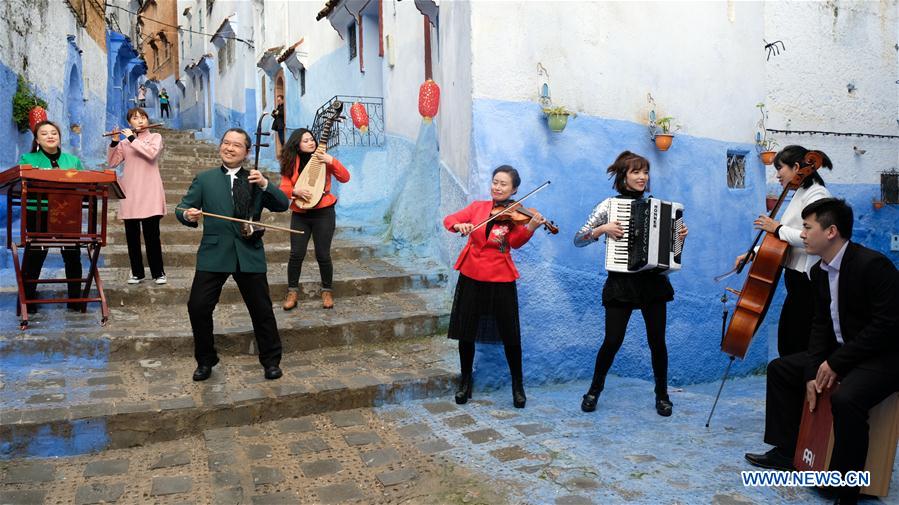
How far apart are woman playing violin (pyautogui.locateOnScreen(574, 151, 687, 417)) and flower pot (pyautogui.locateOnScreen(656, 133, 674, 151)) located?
1.62 m

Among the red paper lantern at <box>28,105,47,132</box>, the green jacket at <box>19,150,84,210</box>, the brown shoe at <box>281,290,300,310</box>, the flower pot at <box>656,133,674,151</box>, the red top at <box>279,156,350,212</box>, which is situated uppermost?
the red paper lantern at <box>28,105,47,132</box>

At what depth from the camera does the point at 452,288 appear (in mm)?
6062

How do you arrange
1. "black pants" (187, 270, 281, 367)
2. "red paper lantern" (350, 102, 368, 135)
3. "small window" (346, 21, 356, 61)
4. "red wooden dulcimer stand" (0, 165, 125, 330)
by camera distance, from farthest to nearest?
"small window" (346, 21, 356, 61) → "red paper lantern" (350, 102, 368, 135) → "red wooden dulcimer stand" (0, 165, 125, 330) → "black pants" (187, 270, 281, 367)

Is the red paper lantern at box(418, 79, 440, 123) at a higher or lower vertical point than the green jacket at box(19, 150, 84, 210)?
higher

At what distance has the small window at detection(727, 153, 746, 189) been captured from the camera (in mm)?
6862

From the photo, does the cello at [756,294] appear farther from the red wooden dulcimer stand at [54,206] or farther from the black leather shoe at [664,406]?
the red wooden dulcimer stand at [54,206]

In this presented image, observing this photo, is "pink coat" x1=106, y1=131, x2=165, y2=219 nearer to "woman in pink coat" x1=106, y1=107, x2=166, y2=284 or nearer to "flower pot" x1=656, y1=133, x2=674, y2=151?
"woman in pink coat" x1=106, y1=107, x2=166, y2=284

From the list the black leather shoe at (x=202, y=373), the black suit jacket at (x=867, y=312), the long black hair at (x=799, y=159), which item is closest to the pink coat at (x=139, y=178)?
the black leather shoe at (x=202, y=373)

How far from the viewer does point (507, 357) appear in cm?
471

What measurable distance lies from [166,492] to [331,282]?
118 inches

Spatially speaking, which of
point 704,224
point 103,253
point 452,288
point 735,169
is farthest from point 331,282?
point 735,169

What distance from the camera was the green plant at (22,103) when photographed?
313 inches

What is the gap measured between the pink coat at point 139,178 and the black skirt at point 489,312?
3.19m

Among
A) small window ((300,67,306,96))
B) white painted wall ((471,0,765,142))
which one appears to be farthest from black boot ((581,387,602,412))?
small window ((300,67,306,96))
